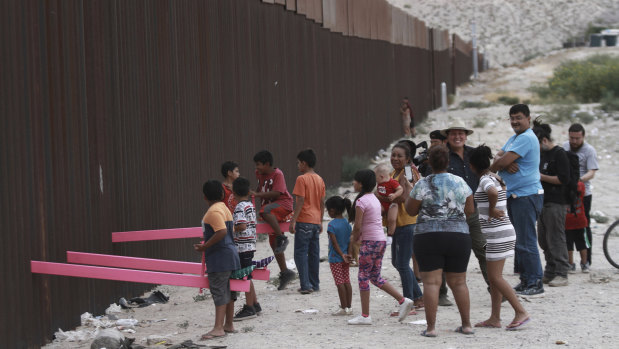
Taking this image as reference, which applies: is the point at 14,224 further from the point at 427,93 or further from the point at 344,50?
the point at 427,93

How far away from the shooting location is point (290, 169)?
15352 mm

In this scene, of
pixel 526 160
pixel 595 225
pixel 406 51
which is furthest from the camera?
pixel 406 51

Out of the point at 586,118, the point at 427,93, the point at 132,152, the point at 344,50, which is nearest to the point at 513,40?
the point at 427,93

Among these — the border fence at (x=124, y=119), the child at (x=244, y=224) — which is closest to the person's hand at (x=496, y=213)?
the child at (x=244, y=224)

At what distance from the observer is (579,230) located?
33.7 feet

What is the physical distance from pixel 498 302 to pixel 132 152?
4436mm

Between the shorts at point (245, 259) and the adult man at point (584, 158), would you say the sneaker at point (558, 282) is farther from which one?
the shorts at point (245, 259)

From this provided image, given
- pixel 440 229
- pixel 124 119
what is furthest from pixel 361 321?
pixel 124 119

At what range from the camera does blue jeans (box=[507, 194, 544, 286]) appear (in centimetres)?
852

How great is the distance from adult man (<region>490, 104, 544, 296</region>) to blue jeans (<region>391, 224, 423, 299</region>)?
4.04 feet

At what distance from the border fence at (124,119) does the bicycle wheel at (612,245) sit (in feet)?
17.5

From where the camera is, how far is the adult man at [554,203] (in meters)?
9.40

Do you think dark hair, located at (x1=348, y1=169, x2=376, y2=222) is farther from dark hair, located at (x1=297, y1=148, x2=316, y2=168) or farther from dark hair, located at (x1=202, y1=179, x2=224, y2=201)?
dark hair, located at (x1=297, y1=148, x2=316, y2=168)

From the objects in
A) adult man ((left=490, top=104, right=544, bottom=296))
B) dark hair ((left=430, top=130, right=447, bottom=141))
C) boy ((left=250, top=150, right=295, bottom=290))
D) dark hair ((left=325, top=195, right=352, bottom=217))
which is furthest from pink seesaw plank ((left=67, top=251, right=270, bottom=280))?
adult man ((left=490, top=104, right=544, bottom=296))
